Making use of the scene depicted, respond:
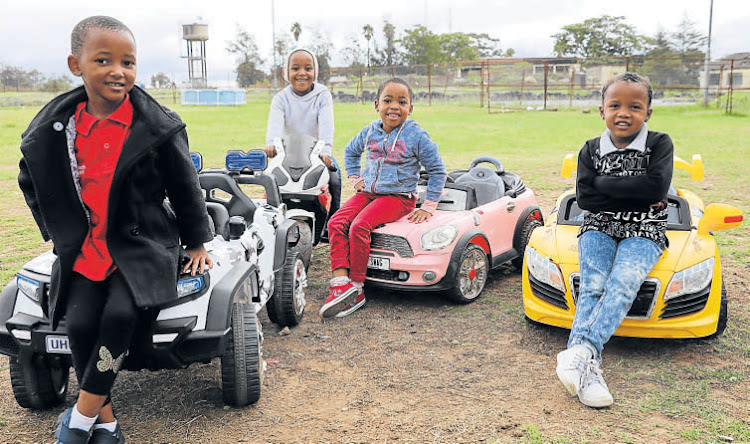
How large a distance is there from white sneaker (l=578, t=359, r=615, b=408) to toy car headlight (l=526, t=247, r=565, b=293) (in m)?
0.74

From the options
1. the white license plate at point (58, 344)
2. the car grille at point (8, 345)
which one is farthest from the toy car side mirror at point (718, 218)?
the car grille at point (8, 345)

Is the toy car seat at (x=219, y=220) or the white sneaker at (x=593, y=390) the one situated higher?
the toy car seat at (x=219, y=220)

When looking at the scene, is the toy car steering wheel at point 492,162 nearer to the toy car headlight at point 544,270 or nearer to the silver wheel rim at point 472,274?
the silver wheel rim at point 472,274

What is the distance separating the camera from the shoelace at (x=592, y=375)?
3.50 m

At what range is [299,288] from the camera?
483 centimetres

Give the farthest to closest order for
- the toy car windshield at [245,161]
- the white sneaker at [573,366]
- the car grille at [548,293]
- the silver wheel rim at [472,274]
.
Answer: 1. the silver wheel rim at [472,274]
2. the toy car windshield at [245,161]
3. the car grille at [548,293]
4. the white sneaker at [573,366]

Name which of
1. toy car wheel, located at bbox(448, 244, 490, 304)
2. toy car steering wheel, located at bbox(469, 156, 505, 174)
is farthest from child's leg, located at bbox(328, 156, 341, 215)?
toy car wheel, located at bbox(448, 244, 490, 304)

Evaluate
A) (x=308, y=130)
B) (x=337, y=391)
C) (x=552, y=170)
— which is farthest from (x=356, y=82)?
(x=337, y=391)

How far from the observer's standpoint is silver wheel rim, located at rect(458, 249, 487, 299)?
5.14 metres

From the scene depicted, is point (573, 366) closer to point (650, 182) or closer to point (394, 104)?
point (650, 182)

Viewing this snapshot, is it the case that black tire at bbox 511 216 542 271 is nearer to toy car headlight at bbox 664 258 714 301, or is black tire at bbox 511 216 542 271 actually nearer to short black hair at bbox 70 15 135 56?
toy car headlight at bbox 664 258 714 301

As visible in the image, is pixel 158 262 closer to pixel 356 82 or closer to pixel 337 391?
pixel 337 391

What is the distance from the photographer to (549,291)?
4.31 meters

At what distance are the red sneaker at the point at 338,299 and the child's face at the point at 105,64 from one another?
2.43 m
